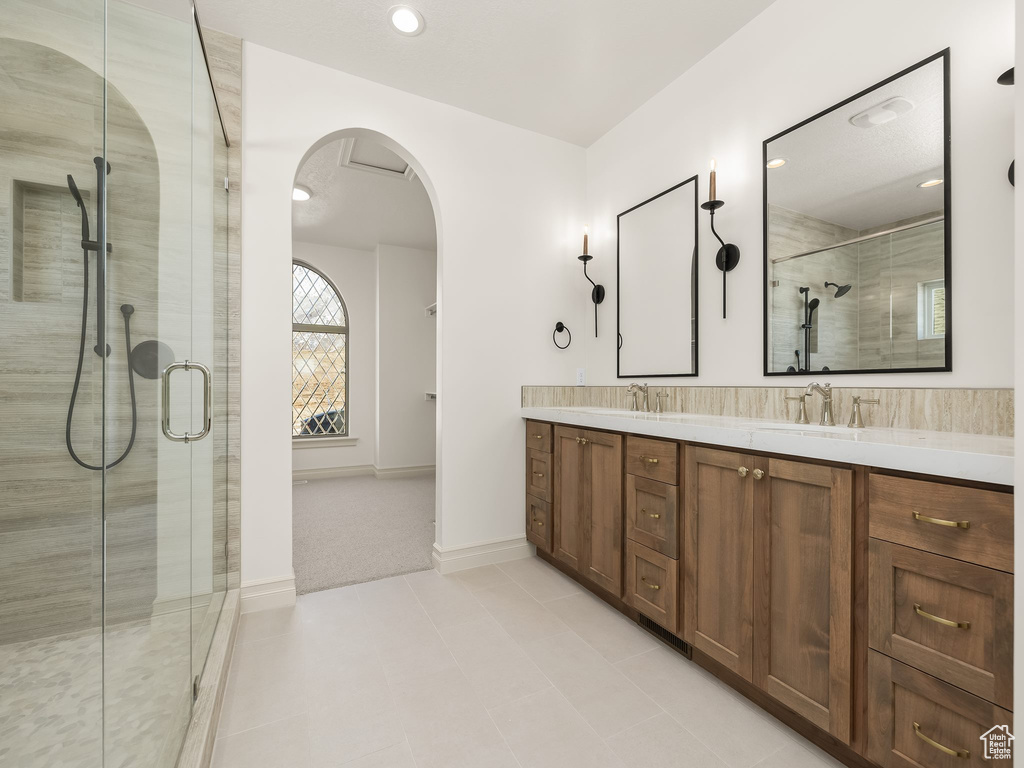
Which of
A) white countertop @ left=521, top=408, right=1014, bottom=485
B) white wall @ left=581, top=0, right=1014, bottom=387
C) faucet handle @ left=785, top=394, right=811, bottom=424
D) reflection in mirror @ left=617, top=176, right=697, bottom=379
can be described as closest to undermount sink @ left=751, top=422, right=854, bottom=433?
white countertop @ left=521, top=408, right=1014, bottom=485

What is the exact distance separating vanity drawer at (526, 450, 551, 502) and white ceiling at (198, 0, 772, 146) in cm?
203

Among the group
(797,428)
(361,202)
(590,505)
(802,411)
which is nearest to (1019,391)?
(797,428)

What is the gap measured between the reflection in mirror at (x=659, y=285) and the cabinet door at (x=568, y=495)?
0.59 m

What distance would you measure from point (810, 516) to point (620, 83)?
7.62 feet

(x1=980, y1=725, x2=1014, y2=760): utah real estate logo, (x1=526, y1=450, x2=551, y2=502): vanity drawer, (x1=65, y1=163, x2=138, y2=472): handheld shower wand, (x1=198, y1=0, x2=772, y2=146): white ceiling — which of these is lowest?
(x1=980, y1=725, x2=1014, y2=760): utah real estate logo

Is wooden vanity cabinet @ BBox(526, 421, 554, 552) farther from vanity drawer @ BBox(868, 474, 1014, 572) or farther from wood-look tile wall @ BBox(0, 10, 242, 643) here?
wood-look tile wall @ BBox(0, 10, 242, 643)

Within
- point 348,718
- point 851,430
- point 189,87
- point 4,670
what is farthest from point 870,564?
point 189,87

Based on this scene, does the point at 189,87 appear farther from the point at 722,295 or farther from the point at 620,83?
the point at 722,295

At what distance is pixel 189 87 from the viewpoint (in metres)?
1.48

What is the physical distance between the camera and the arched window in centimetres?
532

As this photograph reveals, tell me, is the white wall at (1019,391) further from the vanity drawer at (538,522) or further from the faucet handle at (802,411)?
the vanity drawer at (538,522)

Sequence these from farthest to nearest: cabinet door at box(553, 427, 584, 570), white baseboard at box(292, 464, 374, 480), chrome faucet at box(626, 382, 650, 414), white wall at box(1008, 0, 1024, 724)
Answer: white baseboard at box(292, 464, 374, 480) < chrome faucet at box(626, 382, 650, 414) < cabinet door at box(553, 427, 584, 570) < white wall at box(1008, 0, 1024, 724)

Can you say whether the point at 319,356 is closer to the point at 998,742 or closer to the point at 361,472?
the point at 361,472

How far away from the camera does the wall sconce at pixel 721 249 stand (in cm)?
208
